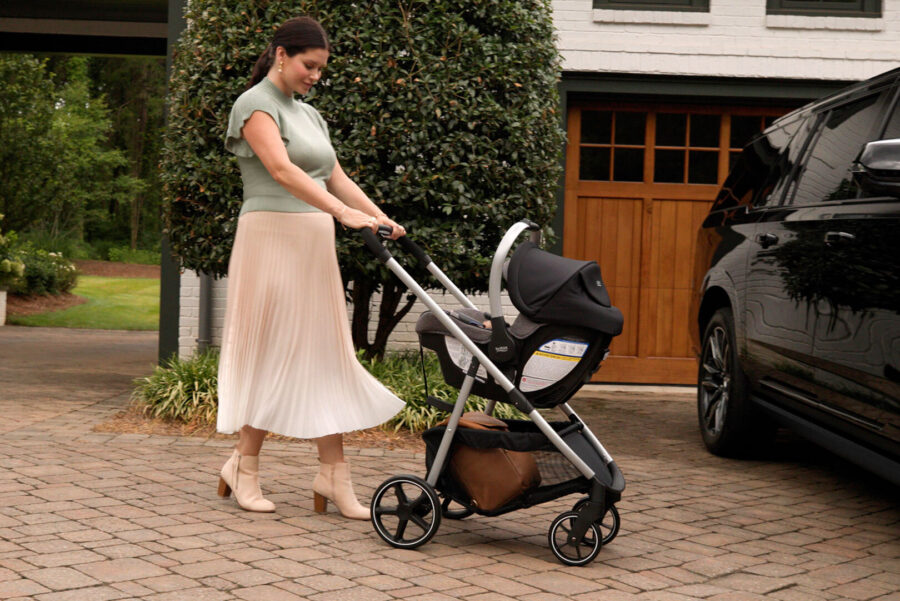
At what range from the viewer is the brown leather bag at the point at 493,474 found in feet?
14.3

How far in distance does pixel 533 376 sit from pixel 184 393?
12.4ft

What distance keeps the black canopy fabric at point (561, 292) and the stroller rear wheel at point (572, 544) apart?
0.76 m

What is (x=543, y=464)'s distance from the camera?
14.5ft

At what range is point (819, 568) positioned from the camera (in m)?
4.46

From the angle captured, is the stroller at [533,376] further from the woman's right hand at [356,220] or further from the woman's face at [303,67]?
the woman's face at [303,67]

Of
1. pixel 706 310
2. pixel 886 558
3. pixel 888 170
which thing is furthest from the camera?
pixel 706 310

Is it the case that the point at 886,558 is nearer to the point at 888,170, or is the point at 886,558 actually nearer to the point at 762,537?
the point at 762,537

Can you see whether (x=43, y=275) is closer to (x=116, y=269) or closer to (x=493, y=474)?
(x=116, y=269)

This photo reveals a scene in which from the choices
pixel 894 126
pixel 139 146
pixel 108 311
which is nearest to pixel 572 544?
pixel 894 126

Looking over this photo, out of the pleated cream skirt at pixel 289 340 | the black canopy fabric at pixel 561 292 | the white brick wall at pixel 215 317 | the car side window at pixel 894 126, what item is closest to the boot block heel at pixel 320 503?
the pleated cream skirt at pixel 289 340

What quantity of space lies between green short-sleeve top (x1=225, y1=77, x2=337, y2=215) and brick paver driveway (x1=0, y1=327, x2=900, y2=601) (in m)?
1.39

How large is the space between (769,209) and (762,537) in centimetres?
215

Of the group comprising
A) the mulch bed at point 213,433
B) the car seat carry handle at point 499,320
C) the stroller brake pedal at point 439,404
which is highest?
the car seat carry handle at point 499,320

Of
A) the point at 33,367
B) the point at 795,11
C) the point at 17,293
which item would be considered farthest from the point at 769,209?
the point at 17,293
